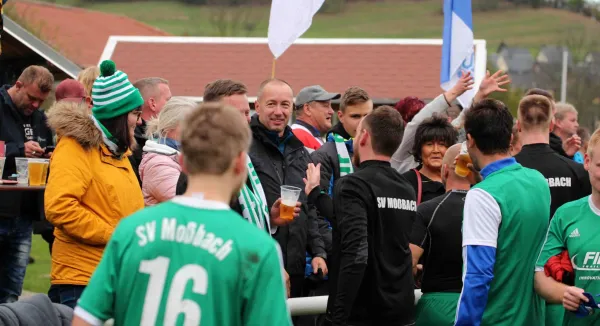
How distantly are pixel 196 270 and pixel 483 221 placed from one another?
2036mm

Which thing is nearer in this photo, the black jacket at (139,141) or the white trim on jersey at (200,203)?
the white trim on jersey at (200,203)

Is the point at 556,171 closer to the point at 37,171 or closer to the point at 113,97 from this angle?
the point at 113,97

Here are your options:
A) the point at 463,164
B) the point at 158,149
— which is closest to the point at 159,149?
the point at 158,149

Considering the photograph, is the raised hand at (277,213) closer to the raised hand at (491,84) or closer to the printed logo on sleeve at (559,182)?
the printed logo on sleeve at (559,182)

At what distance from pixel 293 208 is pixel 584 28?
308ft

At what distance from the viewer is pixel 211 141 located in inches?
118

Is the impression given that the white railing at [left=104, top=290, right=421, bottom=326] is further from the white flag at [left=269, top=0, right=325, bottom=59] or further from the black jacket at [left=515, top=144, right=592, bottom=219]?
the white flag at [left=269, top=0, right=325, bottom=59]

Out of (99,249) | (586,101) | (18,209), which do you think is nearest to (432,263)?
(99,249)

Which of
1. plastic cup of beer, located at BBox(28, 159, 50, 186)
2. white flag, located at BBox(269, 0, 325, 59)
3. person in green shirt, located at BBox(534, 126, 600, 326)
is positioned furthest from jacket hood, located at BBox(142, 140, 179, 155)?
person in green shirt, located at BBox(534, 126, 600, 326)

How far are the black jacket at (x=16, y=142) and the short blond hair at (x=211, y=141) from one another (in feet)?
13.3

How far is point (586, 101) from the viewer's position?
69188mm

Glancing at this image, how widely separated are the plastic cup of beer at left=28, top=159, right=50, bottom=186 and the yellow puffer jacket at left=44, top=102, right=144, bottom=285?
131 cm

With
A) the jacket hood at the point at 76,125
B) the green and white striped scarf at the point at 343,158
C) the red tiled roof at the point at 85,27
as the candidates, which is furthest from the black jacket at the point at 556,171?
the red tiled roof at the point at 85,27

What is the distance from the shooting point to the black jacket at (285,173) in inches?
223
